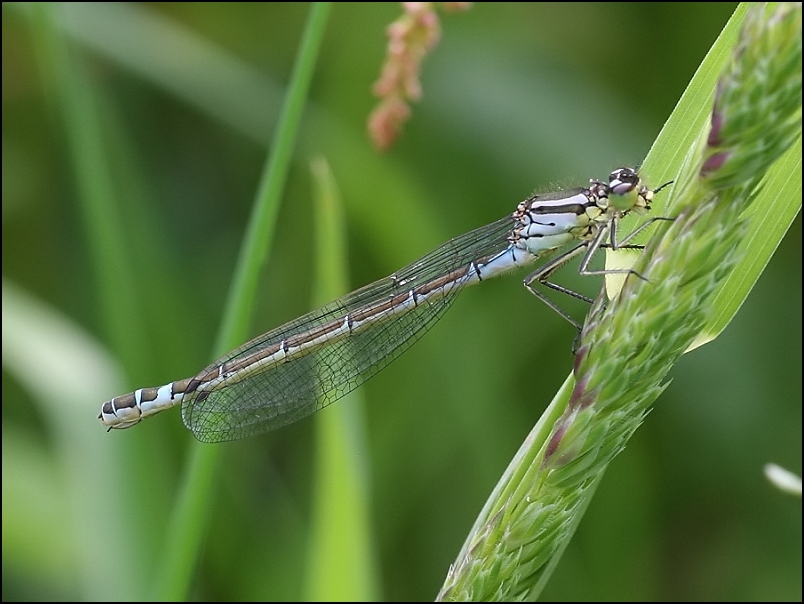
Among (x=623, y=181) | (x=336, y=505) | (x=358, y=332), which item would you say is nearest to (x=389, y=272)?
(x=358, y=332)

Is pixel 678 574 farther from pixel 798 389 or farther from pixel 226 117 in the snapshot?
pixel 226 117

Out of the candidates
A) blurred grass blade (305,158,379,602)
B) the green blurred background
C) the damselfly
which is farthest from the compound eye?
the green blurred background

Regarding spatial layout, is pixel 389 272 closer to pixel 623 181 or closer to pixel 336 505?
pixel 336 505

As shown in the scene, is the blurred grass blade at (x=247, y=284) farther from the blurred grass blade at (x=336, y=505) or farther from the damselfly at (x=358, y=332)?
the damselfly at (x=358, y=332)

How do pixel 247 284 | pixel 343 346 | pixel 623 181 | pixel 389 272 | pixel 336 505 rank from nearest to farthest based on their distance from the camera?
pixel 247 284
pixel 623 181
pixel 336 505
pixel 343 346
pixel 389 272

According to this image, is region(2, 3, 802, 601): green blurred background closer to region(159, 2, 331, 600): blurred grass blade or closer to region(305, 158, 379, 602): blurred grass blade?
region(305, 158, 379, 602): blurred grass blade

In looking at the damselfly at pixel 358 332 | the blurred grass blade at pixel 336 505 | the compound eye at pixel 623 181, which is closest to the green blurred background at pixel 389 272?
the damselfly at pixel 358 332
